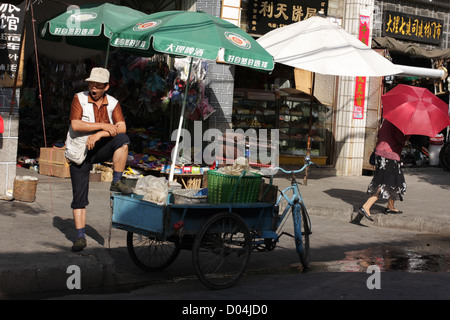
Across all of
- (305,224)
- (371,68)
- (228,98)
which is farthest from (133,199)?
(228,98)

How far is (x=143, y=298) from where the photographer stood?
18.2ft

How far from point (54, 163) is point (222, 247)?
6709 millimetres

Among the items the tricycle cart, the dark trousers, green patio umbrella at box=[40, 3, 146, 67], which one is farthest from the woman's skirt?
the dark trousers

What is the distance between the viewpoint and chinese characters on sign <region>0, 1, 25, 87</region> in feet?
29.5

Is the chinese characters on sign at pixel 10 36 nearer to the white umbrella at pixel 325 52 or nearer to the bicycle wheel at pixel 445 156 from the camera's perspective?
the white umbrella at pixel 325 52

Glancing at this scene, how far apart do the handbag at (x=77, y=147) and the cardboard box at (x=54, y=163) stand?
5.22 metres

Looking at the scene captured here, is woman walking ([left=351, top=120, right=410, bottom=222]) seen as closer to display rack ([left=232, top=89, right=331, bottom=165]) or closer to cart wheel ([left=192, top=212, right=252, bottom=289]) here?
display rack ([left=232, top=89, right=331, bottom=165])

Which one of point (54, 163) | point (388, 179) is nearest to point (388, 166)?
point (388, 179)

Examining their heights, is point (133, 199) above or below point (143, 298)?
above

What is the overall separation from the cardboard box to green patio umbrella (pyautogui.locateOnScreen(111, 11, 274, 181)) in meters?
3.33

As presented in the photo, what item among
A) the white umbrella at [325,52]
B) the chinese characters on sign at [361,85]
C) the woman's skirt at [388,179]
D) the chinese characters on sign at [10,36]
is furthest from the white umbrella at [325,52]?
the chinese characters on sign at [10,36]

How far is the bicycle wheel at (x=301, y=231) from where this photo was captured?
23.5ft

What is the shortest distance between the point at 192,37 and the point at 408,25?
10184 mm

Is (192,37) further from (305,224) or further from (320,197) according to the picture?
(320,197)
